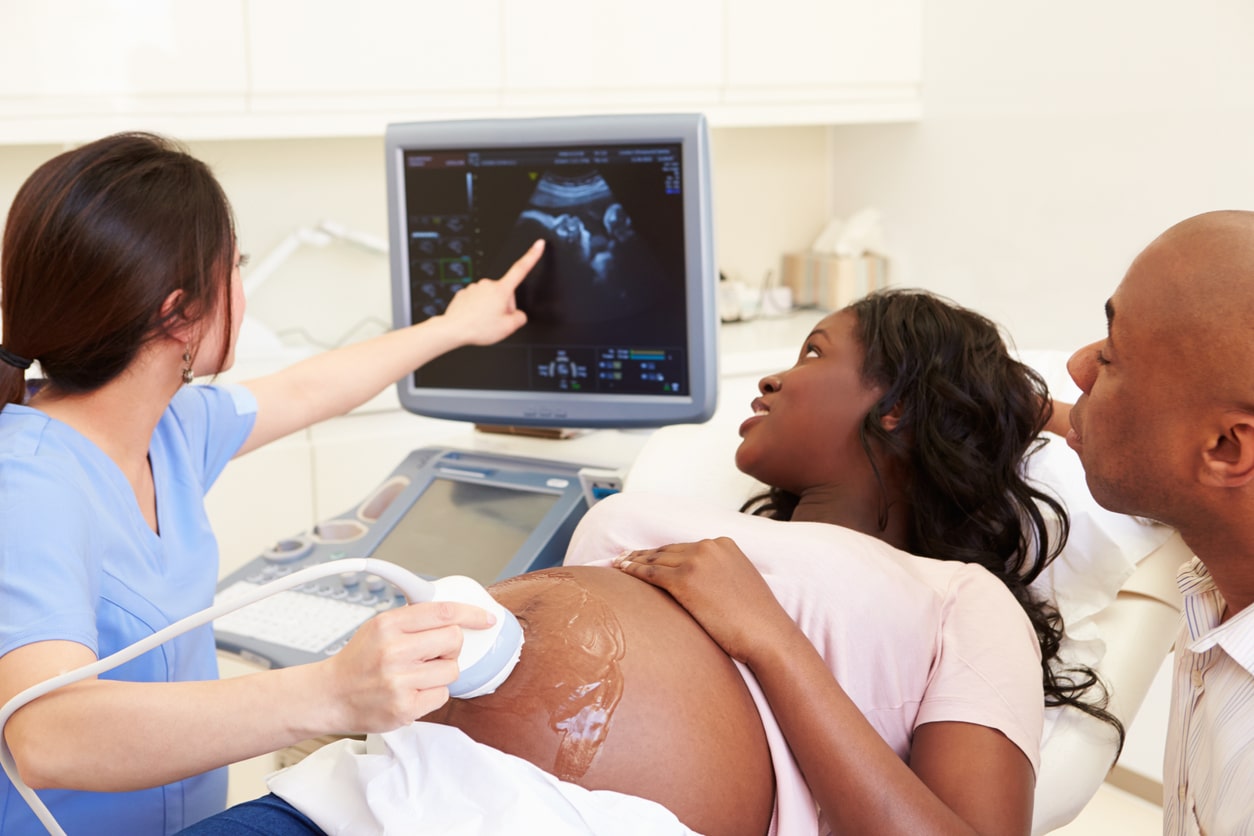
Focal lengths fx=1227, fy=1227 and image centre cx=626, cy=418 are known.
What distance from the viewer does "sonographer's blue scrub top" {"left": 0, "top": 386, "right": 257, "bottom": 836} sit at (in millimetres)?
1096

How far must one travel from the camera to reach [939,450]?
1533mm

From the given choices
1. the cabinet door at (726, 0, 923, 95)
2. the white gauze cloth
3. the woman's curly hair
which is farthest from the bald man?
the cabinet door at (726, 0, 923, 95)

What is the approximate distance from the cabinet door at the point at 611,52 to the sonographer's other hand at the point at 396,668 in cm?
233

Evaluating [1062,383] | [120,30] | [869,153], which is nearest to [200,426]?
[1062,383]

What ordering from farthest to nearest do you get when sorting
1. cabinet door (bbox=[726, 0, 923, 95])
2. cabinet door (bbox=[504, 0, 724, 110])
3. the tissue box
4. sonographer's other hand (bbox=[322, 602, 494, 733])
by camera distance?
the tissue box
cabinet door (bbox=[726, 0, 923, 95])
cabinet door (bbox=[504, 0, 724, 110])
sonographer's other hand (bbox=[322, 602, 494, 733])

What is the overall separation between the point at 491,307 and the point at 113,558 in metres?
0.70

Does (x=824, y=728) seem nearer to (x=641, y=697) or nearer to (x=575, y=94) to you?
(x=641, y=697)

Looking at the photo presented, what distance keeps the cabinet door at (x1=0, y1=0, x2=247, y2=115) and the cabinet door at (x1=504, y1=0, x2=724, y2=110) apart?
0.70 m

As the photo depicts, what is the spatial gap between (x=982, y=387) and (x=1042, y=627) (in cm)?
31

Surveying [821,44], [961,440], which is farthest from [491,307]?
[821,44]

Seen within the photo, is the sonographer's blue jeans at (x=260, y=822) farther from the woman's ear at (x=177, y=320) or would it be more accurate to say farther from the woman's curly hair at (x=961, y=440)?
the woman's curly hair at (x=961, y=440)

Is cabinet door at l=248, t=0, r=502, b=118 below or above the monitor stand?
above

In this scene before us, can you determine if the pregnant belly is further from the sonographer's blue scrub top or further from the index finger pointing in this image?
the index finger pointing

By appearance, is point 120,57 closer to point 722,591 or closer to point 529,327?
point 529,327
